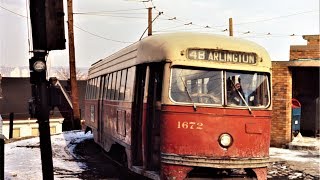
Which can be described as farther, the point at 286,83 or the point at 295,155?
the point at 286,83

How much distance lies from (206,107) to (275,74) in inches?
377

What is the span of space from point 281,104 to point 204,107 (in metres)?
9.53

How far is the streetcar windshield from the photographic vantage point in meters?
7.89

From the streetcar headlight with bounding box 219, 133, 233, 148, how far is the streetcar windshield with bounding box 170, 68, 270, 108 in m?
0.58

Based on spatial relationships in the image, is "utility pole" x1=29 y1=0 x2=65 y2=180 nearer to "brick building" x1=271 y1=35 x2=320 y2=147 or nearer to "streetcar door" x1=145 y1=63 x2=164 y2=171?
"streetcar door" x1=145 y1=63 x2=164 y2=171

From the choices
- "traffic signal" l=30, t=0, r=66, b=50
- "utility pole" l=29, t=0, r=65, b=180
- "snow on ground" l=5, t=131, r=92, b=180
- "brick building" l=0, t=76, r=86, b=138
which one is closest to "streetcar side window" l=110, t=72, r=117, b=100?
"snow on ground" l=5, t=131, r=92, b=180

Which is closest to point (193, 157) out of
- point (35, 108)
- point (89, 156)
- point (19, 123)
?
point (35, 108)

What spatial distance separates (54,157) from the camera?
46.1 ft

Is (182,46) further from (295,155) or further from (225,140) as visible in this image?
(295,155)

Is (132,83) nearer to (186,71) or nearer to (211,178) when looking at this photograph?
(186,71)

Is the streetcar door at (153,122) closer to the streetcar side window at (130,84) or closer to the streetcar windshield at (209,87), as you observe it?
the streetcar windshield at (209,87)

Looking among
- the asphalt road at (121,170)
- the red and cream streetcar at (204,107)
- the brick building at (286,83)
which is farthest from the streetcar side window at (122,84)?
the brick building at (286,83)

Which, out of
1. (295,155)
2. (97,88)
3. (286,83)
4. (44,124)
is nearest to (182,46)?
(44,124)

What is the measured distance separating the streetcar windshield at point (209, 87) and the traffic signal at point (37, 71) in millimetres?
2409
